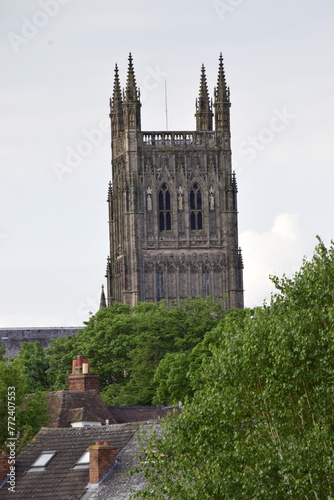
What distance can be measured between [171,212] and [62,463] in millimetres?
101729

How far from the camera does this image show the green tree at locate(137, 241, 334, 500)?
51.1m

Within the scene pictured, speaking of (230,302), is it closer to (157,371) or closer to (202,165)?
(202,165)

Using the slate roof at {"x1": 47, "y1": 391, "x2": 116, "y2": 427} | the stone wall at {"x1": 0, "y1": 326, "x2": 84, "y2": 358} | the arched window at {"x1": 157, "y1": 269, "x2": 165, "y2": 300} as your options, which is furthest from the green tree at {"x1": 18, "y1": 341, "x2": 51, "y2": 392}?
the arched window at {"x1": 157, "y1": 269, "x2": 165, "y2": 300}

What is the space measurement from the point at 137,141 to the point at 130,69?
7.30 meters

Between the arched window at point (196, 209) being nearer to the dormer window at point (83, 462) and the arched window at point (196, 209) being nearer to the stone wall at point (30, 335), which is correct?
the stone wall at point (30, 335)

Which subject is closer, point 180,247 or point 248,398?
point 248,398

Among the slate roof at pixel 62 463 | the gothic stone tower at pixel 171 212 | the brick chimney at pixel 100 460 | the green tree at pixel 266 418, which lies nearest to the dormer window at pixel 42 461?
the slate roof at pixel 62 463

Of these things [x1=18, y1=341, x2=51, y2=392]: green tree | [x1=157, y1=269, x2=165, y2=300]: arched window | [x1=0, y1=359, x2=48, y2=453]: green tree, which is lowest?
[x1=0, y1=359, x2=48, y2=453]: green tree

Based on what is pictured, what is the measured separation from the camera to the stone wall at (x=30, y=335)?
505 feet

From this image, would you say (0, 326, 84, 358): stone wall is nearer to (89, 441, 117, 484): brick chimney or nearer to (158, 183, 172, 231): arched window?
(158, 183, 172, 231): arched window

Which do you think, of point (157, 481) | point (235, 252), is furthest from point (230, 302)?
point (157, 481)

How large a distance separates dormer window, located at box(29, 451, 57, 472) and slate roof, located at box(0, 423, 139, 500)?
0.44 ft

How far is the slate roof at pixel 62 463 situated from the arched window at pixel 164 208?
9775cm

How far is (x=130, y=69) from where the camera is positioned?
168 meters
